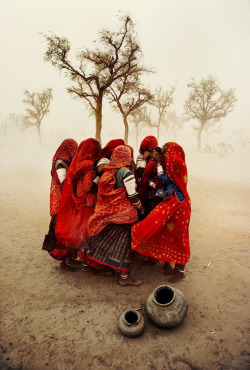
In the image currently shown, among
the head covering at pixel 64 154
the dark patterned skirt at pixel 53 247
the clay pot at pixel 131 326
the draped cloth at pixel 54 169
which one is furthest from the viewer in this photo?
the head covering at pixel 64 154

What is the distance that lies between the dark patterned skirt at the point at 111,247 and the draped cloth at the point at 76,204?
0.23 metres

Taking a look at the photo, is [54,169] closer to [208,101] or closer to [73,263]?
[73,263]

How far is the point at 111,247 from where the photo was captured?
9.61 ft

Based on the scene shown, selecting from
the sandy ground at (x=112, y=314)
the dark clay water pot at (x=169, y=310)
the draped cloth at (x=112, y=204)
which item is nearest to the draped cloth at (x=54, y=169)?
the draped cloth at (x=112, y=204)

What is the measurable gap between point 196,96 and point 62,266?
82.1ft

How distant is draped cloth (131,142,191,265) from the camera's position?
2.93m

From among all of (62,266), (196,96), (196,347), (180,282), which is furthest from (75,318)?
(196,96)

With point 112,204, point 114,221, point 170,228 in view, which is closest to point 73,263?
point 114,221

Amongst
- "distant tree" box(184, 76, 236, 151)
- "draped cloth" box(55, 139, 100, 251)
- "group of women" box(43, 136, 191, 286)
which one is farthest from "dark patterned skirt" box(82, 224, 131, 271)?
"distant tree" box(184, 76, 236, 151)

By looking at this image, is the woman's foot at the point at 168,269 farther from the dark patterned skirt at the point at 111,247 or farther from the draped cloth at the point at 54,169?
the draped cloth at the point at 54,169

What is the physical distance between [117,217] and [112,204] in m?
0.20

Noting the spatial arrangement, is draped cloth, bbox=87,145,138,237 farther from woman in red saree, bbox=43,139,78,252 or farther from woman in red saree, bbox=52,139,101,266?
woman in red saree, bbox=43,139,78,252

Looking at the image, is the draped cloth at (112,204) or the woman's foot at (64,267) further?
the woman's foot at (64,267)

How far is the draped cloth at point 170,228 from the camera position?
2.93m
